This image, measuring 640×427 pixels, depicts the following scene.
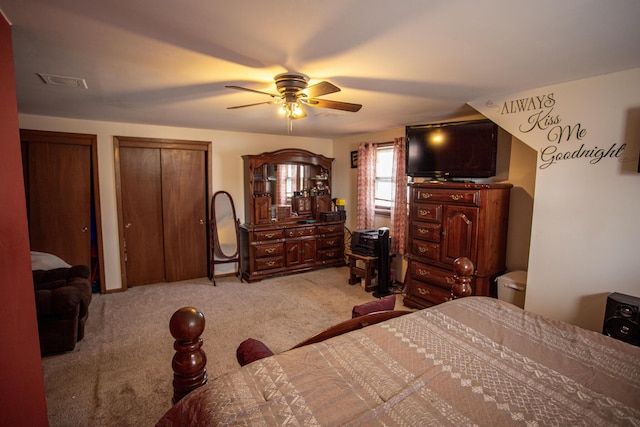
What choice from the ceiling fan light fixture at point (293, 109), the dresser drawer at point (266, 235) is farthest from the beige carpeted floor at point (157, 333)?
the ceiling fan light fixture at point (293, 109)

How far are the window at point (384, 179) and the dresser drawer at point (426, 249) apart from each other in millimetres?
1233

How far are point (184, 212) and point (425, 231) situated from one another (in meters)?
3.52

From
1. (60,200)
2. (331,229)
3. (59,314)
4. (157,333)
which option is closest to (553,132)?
(331,229)

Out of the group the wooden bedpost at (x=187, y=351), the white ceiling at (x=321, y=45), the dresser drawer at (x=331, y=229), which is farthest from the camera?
the dresser drawer at (x=331, y=229)

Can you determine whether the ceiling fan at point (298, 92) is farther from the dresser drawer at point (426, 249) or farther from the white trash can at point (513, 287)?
the white trash can at point (513, 287)

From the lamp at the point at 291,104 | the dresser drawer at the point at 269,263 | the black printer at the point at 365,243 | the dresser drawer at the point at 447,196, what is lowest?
the dresser drawer at the point at 269,263

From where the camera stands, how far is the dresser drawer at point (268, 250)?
4711 millimetres

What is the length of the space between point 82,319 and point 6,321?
2.08 m

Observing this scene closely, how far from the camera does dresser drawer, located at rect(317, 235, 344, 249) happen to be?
17.3 feet

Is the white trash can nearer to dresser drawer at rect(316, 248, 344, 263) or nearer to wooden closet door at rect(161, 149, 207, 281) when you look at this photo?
dresser drawer at rect(316, 248, 344, 263)

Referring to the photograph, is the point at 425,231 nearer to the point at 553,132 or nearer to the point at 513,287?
the point at 513,287

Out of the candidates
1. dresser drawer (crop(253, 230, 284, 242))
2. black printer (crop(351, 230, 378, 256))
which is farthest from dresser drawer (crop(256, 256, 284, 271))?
black printer (crop(351, 230, 378, 256))

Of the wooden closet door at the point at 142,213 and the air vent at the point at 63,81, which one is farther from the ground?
the air vent at the point at 63,81

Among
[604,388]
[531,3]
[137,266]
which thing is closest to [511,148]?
[531,3]
